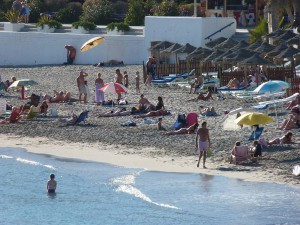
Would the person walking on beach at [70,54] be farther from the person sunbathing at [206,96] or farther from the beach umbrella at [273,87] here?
the beach umbrella at [273,87]

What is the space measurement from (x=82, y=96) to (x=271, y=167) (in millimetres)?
14960

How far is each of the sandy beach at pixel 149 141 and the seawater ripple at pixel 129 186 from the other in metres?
0.86

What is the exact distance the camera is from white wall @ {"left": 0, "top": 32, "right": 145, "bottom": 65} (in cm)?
5162

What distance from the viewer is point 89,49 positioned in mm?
51656

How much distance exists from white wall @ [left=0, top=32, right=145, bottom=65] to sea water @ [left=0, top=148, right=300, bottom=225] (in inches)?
881

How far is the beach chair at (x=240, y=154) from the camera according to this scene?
27266 millimetres

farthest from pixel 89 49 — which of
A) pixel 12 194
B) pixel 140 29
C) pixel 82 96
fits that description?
pixel 12 194

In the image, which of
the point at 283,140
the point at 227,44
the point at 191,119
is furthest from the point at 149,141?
the point at 227,44

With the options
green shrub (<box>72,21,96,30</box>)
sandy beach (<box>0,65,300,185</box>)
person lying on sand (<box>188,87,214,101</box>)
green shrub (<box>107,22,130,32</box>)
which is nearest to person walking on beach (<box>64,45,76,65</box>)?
green shrub (<box>72,21,96,30</box>)

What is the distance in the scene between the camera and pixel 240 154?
89.7 feet

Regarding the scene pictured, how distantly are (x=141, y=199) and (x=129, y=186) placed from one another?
1.37 m

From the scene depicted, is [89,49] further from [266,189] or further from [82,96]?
[266,189]

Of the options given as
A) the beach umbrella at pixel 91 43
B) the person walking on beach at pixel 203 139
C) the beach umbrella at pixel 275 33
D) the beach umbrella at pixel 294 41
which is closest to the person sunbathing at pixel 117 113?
the person walking on beach at pixel 203 139

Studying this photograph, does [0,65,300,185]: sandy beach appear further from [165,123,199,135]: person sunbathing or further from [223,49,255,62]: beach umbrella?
[223,49,255,62]: beach umbrella
